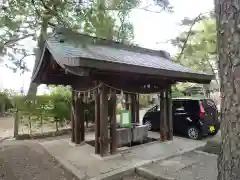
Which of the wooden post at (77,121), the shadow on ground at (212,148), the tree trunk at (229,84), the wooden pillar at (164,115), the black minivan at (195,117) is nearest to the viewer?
the tree trunk at (229,84)

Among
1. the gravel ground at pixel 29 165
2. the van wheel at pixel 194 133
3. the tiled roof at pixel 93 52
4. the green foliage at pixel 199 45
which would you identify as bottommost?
the gravel ground at pixel 29 165

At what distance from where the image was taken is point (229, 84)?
1909 millimetres

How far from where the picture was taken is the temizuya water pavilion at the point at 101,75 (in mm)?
4199

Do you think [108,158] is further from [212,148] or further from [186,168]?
[212,148]

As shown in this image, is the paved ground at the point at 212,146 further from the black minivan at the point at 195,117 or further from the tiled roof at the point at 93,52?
the tiled roof at the point at 93,52

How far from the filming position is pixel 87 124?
9750 millimetres

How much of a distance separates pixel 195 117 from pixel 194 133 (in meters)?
0.63

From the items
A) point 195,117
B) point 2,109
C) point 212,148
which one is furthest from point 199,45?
point 2,109

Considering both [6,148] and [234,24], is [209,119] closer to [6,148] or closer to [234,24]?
[234,24]

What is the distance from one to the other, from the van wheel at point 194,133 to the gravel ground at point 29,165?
5051 mm

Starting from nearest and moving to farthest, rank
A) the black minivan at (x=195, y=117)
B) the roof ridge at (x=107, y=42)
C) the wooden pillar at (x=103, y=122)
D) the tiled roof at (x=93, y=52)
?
the tiled roof at (x=93, y=52), the roof ridge at (x=107, y=42), the wooden pillar at (x=103, y=122), the black minivan at (x=195, y=117)

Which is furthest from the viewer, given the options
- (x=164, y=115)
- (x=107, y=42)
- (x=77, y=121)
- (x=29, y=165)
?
(x=107, y=42)

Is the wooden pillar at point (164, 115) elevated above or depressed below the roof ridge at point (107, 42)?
below

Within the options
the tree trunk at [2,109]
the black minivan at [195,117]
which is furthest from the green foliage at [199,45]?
the tree trunk at [2,109]
